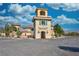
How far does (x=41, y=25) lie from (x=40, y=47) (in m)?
0.35

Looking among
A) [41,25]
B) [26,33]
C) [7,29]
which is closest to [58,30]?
[41,25]

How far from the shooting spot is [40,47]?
4.27 meters

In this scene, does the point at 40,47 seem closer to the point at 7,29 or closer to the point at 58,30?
the point at 58,30

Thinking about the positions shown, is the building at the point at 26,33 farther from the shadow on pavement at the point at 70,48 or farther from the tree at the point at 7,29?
the shadow on pavement at the point at 70,48

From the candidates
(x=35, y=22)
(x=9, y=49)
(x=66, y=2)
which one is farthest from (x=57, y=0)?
(x=9, y=49)

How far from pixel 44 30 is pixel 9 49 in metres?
0.63

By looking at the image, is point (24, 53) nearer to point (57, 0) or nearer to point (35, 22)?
point (35, 22)

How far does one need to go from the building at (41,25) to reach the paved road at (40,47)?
113 millimetres

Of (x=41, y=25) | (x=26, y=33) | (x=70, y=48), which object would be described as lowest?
(x=70, y=48)

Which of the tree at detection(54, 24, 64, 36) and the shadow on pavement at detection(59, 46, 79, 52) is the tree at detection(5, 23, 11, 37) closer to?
the tree at detection(54, 24, 64, 36)

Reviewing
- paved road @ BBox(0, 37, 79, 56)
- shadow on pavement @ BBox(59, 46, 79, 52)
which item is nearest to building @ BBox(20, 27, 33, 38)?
paved road @ BBox(0, 37, 79, 56)

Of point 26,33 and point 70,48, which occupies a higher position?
point 26,33

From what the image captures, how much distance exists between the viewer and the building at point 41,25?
14.1 ft

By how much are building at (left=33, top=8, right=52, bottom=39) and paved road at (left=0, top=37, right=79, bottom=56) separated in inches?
4.5
